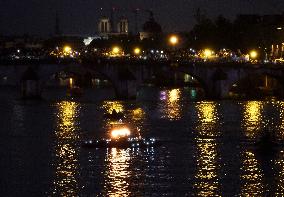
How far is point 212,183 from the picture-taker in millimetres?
45000

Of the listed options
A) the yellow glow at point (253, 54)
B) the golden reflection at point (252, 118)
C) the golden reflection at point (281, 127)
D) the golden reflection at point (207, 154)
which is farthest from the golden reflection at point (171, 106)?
the yellow glow at point (253, 54)

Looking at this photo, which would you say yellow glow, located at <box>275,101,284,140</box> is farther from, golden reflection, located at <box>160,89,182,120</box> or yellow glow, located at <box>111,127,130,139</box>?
yellow glow, located at <box>111,127,130,139</box>

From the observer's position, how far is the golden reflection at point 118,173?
43.5 meters

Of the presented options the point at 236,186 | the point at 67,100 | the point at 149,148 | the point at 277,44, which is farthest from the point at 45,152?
the point at 277,44

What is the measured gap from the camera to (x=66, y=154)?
174 ft

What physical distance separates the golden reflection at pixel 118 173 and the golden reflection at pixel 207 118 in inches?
373

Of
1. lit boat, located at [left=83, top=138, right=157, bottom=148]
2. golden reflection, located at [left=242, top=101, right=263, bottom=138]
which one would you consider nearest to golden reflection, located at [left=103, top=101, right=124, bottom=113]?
golden reflection, located at [left=242, top=101, right=263, bottom=138]

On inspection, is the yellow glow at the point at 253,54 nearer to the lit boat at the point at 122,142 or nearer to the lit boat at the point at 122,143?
the lit boat at the point at 122,142

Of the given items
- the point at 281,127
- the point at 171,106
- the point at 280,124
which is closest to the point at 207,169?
the point at 281,127

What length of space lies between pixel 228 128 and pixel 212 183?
19490mm

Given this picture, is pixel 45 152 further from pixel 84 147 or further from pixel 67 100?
pixel 67 100

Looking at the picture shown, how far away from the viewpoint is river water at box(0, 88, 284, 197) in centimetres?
4441

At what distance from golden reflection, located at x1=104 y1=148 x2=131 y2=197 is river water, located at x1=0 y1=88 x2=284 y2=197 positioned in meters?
0.04

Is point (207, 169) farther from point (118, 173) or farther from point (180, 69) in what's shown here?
point (180, 69)
